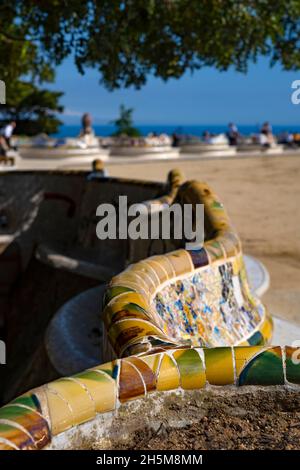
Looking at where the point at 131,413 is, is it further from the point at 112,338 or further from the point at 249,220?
the point at 249,220

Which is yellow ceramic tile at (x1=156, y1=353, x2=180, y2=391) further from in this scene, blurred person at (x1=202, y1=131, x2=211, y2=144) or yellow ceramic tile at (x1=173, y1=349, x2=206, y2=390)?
blurred person at (x1=202, y1=131, x2=211, y2=144)

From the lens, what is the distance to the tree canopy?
7215mm

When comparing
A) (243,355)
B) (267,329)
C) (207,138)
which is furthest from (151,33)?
(207,138)

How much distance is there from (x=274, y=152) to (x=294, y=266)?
20.2m

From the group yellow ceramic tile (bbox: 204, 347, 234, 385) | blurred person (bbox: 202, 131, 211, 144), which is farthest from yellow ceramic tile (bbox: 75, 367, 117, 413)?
blurred person (bbox: 202, 131, 211, 144)

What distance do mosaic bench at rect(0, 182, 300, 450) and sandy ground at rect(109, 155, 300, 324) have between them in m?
3.13

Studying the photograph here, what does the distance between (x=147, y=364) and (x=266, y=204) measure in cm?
1206

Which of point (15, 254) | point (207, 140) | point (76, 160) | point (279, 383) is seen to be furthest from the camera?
point (207, 140)

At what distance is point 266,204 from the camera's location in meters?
13.6

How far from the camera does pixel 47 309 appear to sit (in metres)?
7.13

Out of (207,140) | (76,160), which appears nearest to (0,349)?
(76,160)
